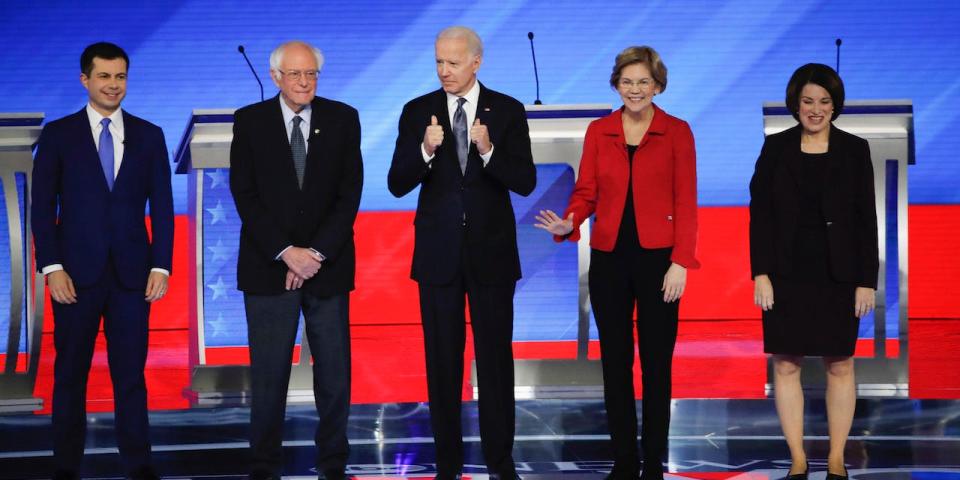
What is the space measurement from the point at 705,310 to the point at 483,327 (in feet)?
16.1

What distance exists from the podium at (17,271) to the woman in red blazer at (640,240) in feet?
7.19

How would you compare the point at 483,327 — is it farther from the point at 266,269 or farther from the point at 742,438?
the point at 742,438

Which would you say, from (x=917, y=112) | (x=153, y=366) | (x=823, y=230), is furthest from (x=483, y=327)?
(x=917, y=112)

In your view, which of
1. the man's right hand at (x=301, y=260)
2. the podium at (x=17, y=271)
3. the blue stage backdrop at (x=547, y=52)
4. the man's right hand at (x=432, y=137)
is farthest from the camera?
the blue stage backdrop at (x=547, y=52)

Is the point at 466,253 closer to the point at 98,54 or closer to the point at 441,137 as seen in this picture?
the point at 441,137

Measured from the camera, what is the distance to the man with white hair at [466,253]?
3.46 metres

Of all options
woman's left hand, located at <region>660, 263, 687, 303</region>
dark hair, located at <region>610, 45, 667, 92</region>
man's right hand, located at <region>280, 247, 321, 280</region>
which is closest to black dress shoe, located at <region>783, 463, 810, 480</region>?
woman's left hand, located at <region>660, 263, 687, 303</region>

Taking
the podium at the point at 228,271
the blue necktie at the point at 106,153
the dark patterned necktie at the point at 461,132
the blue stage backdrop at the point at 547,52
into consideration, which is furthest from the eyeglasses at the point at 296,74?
the blue stage backdrop at the point at 547,52

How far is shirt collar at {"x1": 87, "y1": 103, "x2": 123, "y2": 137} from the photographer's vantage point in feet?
11.7

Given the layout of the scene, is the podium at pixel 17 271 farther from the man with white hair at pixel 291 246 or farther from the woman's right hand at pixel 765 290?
the woman's right hand at pixel 765 290

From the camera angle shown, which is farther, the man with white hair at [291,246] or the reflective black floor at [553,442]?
the reflective black floor at [553,442]

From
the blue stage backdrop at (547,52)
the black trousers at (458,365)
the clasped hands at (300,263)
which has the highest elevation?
the blue stage backdrop at (547,52)

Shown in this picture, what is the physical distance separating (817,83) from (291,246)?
163cm

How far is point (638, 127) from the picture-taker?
3.51 meters
